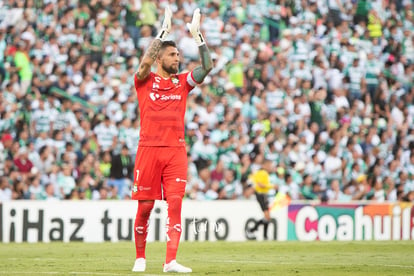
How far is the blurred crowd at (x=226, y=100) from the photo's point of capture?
21.7 metres

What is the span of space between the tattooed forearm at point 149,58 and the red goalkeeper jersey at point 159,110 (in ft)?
0.40

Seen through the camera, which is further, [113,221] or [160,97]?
[113,221]

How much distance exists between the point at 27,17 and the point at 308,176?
7.75m

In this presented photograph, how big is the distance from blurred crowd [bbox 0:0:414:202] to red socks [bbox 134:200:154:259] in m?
9.85

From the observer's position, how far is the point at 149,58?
10602 mm

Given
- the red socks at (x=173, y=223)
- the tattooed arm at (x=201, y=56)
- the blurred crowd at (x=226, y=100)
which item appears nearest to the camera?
the red socks at (x=173, y=223)

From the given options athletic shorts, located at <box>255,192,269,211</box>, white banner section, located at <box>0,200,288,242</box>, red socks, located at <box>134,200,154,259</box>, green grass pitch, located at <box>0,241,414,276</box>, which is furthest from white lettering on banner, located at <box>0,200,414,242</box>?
red socks, located at <box>134,200,154,259</box>

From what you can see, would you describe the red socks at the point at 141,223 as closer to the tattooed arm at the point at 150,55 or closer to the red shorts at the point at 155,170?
the red shorts at the point at 155,170

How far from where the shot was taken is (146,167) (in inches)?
426

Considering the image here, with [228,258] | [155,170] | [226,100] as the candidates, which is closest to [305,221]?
[226,100]

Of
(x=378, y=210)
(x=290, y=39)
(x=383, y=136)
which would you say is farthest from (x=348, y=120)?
(x=378, y=210)

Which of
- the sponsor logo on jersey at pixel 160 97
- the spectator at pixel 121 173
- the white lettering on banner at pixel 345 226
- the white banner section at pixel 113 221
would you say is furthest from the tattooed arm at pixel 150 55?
the white lettering on banner at pixel 345 226

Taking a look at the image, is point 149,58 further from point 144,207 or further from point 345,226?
point 345,226

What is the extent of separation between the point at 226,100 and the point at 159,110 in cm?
1360
